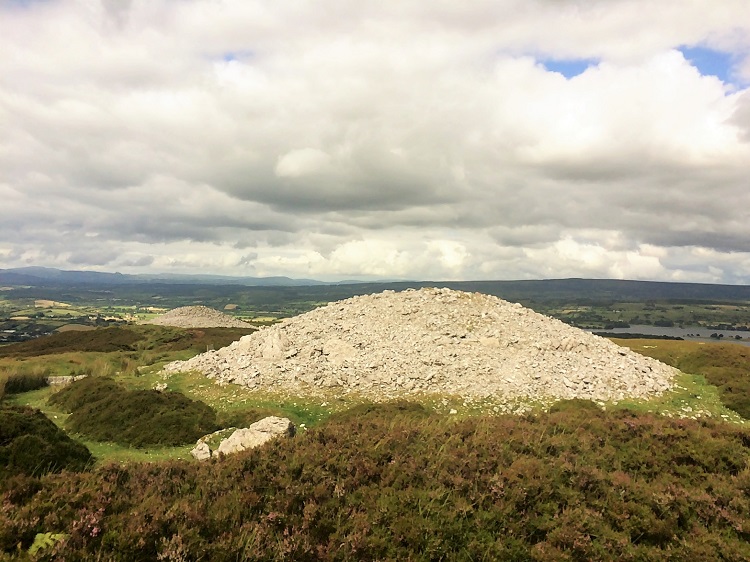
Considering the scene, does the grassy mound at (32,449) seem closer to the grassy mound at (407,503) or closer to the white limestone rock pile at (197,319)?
the grassy mound at (407,503)

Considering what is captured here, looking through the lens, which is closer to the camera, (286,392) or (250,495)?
(250,495)

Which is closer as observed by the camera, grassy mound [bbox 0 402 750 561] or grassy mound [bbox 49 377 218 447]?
grassy mound [bbox 0 402 750 561]

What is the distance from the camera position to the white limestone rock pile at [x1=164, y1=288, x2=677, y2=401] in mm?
28938

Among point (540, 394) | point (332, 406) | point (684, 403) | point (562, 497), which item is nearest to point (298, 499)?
point (562, 497)

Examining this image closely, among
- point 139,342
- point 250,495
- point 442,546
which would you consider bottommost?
point 139,342

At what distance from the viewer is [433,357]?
3209 centimetres

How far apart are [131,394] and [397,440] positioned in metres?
20.0

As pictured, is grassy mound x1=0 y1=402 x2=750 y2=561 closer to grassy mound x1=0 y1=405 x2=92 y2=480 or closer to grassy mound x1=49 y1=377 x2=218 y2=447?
grassy mound x1=0 y1=405 x2=92 y2=480

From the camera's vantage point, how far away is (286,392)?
28281mm

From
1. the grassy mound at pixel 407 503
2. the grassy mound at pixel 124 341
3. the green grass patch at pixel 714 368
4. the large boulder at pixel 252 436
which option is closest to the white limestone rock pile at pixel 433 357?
the green grass patch at pixel 714 368

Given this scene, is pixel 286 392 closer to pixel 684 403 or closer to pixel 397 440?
pixel 397 440

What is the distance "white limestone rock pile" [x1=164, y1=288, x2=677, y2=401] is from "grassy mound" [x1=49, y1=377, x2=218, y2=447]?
6081 millimetres

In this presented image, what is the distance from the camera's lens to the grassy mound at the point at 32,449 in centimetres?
1044

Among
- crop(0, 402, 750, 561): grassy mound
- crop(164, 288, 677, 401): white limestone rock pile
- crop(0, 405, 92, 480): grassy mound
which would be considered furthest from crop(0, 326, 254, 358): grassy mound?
crop(0, 402, 750, 561): grassy mound
